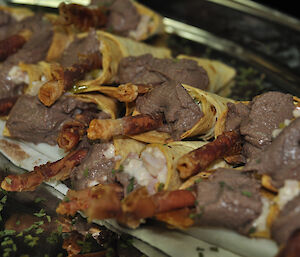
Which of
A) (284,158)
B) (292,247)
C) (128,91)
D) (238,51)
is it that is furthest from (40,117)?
(238,51)

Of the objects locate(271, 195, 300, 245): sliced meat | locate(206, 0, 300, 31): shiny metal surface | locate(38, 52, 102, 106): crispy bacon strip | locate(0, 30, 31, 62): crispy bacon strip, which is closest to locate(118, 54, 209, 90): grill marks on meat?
locate(38, 52, 102, 106): crispy bacon strip

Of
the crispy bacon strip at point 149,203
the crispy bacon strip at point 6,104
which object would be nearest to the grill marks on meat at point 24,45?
the crispy bacon strip at point 6,104

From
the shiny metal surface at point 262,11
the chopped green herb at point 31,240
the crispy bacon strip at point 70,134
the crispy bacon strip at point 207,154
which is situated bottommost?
the chopped green herb at point 31,240

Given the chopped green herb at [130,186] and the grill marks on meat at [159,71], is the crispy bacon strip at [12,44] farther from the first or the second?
the chopped green herb at [130,186]

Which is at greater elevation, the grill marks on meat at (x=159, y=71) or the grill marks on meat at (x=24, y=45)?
the grill marks on meat at (x=159, y=71)

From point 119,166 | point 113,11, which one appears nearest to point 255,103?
point 119,166
